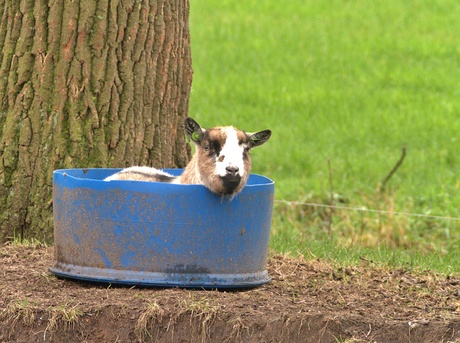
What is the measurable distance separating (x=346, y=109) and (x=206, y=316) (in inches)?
384

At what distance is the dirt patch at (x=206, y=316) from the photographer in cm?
553

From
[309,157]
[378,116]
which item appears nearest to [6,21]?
[309,157]

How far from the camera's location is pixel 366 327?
5633mm

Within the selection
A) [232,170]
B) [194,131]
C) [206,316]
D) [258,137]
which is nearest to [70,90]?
[194,131]

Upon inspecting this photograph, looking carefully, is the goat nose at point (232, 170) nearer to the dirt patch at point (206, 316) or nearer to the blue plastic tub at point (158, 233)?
the blue plastic tub at point (158, 233)

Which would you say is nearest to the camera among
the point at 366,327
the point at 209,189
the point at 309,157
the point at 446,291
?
the point at 366,327

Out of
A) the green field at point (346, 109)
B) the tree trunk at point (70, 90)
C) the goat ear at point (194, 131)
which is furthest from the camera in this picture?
the green field at point (346, 109)

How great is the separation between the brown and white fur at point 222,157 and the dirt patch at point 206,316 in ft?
2.41

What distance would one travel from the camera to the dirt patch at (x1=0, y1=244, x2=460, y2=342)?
5531mm

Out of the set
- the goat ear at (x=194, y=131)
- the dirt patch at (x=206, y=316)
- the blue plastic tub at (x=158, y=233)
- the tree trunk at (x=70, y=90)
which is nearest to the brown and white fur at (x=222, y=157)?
the goat ear at (x=194, y=131)

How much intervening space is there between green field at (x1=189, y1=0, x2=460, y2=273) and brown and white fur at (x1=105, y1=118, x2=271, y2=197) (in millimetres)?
1658

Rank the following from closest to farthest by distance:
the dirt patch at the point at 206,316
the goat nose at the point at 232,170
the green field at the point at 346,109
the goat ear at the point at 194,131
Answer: the dirt patch at the point at 206,316, the goat nose at the point at 232,170, the goat ear at the point at 194,131, the green field at the point at 346,109

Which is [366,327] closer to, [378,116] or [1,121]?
[1,121]

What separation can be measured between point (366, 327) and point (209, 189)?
4.37 feet
